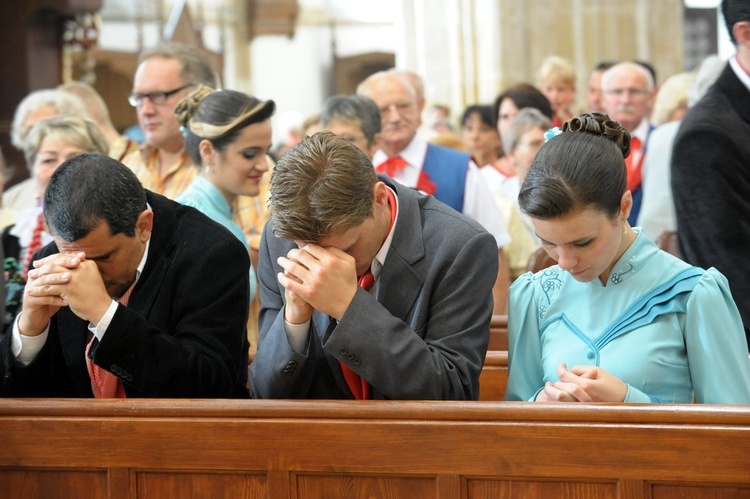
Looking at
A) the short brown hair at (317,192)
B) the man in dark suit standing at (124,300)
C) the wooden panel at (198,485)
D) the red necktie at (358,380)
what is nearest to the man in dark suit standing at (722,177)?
the red necktie at (358,380)

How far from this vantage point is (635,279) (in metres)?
2.72

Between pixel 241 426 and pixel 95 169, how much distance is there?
2.71 ft

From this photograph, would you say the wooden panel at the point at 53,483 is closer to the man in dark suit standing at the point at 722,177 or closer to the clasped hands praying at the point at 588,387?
the clasped hands praying at the point at 588,387

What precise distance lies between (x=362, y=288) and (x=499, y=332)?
149 cm

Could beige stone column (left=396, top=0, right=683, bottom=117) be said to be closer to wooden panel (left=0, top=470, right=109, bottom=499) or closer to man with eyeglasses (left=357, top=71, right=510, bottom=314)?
man with eyeglasses (left=357, top=71, right=510, bottom=314)

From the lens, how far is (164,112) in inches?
193

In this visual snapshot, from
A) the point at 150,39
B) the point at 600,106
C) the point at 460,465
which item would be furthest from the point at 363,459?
the point at 150,39

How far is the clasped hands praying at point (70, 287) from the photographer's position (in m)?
2.88

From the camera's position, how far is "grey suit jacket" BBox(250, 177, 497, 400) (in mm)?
2709

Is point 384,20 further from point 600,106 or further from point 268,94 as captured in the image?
point 600,106

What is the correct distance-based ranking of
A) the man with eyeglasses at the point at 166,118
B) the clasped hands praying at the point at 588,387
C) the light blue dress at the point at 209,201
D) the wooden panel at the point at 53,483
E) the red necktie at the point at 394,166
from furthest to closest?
1. the red necktie at the point at 394,166
2. the man with eyeglasses at the point at 166,118
3. the light blue dress at the point at 209,201
4. the wooden panel at the point at 53,483
5. the clasped hands praying at the point at 588,387

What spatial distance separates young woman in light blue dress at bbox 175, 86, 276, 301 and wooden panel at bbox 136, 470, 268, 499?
55.5 inches

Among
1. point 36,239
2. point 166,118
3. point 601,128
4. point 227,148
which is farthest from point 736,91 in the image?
point 36,239

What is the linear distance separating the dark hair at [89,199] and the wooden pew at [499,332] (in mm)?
1627
